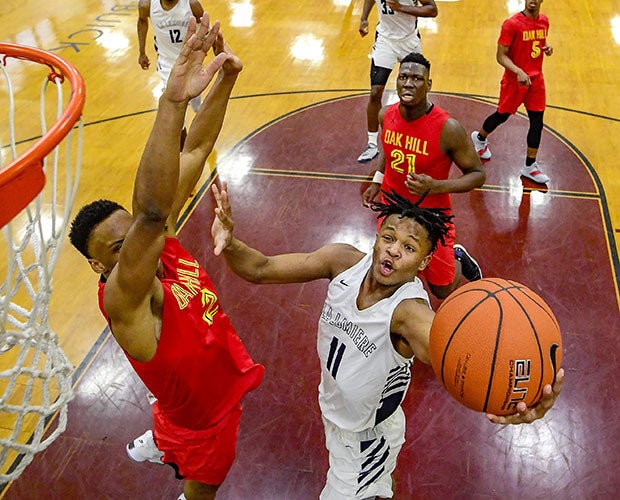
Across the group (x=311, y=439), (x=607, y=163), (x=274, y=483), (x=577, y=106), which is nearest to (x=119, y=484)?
(x=274, y=483)

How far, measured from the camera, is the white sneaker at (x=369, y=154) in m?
6.43

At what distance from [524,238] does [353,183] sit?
1.78 m

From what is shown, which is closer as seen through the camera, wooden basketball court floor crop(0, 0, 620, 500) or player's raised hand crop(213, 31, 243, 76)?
player's raised hand crop(213, 31, 243, 76)

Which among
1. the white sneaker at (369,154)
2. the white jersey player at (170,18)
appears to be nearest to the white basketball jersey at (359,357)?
the white sneaker at (369,154)

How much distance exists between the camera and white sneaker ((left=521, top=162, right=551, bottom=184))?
19.3 ft

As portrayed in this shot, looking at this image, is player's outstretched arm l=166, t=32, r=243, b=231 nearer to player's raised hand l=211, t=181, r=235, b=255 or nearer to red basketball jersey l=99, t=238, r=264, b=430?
player's raised hand l=211, t=181, r=235, b=255

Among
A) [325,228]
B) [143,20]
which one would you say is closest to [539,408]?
[325,228]

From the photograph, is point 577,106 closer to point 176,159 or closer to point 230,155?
point 230,155

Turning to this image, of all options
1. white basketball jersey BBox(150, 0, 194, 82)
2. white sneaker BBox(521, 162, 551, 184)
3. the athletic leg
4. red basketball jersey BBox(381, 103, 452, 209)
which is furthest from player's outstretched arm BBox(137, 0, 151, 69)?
white sneaker BBox(521, 162, 551, 184)

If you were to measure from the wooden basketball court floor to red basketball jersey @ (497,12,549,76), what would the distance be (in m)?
1.09

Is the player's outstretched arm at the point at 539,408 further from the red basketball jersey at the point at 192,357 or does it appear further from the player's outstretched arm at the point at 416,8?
the player's outstretched arm at the point at 416,8

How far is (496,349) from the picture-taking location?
1.98 meters

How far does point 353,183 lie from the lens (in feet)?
20.1

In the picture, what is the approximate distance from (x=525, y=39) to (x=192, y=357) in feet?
14.9
